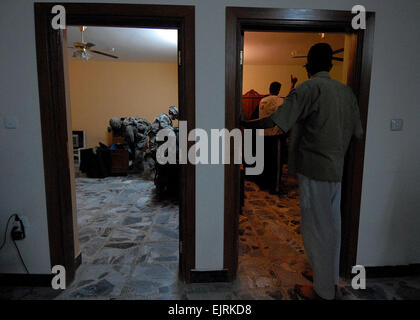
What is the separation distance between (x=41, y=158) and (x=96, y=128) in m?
5.99

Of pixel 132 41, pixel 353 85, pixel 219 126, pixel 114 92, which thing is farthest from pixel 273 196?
pixel 114 92

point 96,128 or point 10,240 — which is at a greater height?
point 96,128

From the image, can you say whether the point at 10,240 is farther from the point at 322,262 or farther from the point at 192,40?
the point at 322,262

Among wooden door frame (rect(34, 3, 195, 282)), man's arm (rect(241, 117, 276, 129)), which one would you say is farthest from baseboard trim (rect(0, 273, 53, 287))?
man's arm (rect(241, 117, 276, 129))

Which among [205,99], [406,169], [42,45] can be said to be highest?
[42,45]

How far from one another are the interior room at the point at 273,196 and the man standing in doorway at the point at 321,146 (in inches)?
17.8

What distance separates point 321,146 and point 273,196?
2819 mm

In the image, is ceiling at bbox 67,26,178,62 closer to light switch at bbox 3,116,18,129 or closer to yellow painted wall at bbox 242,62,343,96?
yellow painted wall at bbox 242,62,343,96

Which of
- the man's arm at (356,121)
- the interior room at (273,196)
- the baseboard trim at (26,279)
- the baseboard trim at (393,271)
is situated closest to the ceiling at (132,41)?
the interior room at (273,196)

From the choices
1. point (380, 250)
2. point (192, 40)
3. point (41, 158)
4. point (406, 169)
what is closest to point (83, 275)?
point (41, 158)

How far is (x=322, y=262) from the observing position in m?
1.72

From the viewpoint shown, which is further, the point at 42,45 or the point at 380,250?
the point at 380,250

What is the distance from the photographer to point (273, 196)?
436 cm

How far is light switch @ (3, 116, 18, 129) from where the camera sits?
190 centimetres
